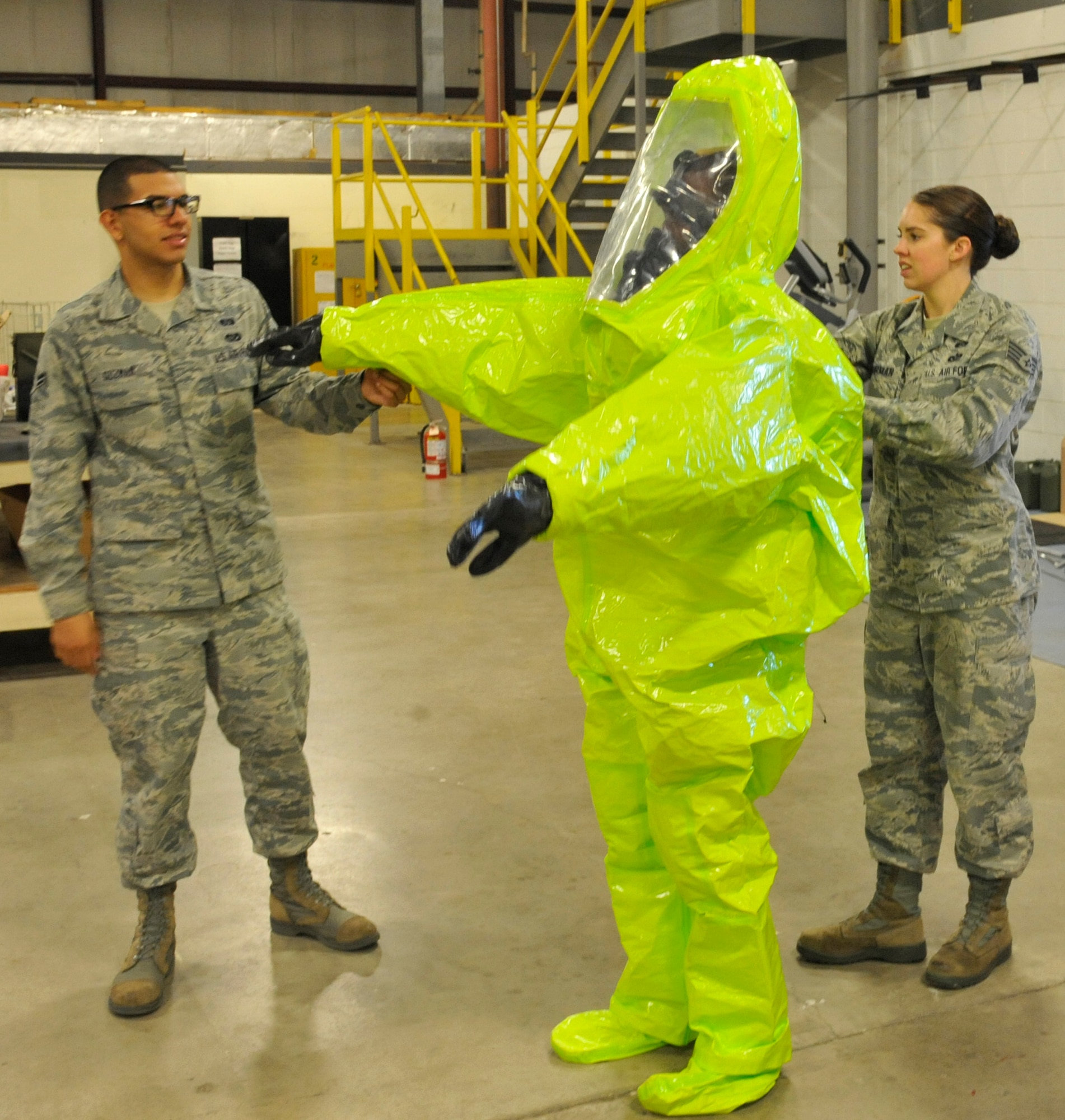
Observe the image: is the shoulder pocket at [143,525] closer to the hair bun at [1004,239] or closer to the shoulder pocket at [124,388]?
the shoulder pocket at [124,388]

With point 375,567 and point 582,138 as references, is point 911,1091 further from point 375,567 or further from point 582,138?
point 582,138

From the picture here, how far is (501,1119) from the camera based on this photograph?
2223 millimetres

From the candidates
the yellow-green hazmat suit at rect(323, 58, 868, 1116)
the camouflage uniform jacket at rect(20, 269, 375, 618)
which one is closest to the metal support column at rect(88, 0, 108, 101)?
the camouflage uniform jacket at rect(20, 269, 375, 618)

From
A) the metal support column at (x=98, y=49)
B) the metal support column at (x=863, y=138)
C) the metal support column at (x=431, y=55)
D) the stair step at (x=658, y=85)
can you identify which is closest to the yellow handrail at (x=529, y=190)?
A: the stair step at (x=658, y=85)

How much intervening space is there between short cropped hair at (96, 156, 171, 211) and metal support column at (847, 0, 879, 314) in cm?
625

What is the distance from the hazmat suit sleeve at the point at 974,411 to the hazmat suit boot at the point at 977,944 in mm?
897

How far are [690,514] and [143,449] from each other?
1.25 metres

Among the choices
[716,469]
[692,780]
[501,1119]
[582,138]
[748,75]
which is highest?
[582,138]

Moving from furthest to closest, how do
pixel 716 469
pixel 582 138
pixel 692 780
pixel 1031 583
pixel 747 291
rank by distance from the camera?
1. pixel 582 138
2. pixel 1031 583
3. pixel 692 780
4. pixel 747 291
5. pixel 716 469

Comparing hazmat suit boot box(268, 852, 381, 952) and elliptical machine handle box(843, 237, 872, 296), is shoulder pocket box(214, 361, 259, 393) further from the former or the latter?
elliptical machine handle box(843, 237, 872, 296)

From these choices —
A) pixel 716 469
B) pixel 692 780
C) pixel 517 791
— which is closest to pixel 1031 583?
pixel 692 780

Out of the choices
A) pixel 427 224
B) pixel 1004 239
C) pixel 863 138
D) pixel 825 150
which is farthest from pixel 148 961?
pixel 825 150

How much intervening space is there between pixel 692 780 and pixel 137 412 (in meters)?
1.29

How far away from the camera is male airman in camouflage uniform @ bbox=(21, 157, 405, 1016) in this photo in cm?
253
